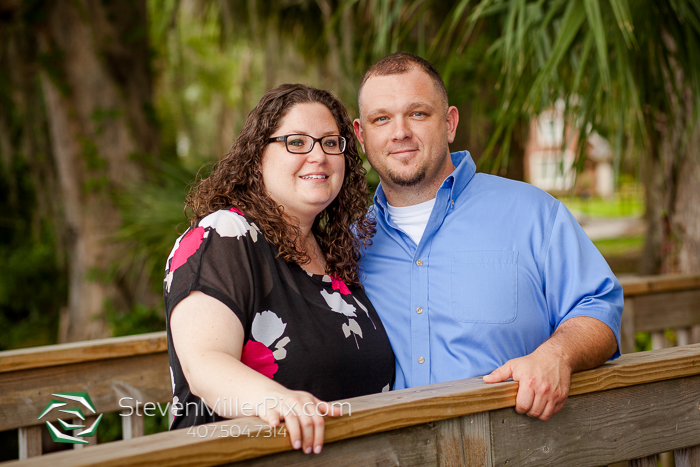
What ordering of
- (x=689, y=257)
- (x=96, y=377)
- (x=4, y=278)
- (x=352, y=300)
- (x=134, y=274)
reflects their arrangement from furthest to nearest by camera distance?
(x=4, y=278) → (x=134, y=274) → (x=689, y=257) → (x=96, y=377) → (x=352, y=300)

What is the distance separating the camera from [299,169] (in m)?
1.63

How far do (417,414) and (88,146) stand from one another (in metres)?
3.74

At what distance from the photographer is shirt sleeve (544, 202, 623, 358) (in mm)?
1599

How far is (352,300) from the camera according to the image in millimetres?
1707

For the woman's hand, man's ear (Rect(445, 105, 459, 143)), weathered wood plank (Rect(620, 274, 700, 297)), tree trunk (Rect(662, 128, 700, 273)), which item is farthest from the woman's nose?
tree trunk (Rect(662, 128, 700, 273))

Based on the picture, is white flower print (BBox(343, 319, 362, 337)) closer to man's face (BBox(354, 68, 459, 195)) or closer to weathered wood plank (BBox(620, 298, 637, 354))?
man's face (BBox(354, 68, 459, 195))

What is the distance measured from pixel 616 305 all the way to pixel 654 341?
4.17 ft

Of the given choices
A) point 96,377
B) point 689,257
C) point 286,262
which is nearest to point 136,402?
point 96,377

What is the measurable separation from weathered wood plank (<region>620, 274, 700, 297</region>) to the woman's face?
162 centimetres

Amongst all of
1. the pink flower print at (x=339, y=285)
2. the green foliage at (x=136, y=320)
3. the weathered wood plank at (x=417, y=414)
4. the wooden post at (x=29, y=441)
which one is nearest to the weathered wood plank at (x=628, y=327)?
the weathered wood plank at (x=417, y=414)

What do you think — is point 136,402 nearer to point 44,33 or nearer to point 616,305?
point 616,305

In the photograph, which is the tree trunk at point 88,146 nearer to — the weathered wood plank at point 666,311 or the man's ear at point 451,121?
the man's ear at point 451,121

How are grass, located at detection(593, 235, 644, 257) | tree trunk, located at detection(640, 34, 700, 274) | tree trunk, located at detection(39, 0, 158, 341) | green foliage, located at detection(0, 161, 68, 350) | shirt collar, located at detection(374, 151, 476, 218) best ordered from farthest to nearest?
1. grass, located at detection(593, 235, 644, 257)
2. green foliage, located at detection(0, 161, 68, 350)
3. tree trunk, located at detection(39, 0, 158, 341)
4. tree trunk, located at detection(640, 34, 700, 274)
5. shirt collar, located at detection(374, 151, 476, 218)

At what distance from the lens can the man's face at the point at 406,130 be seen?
1970mm
